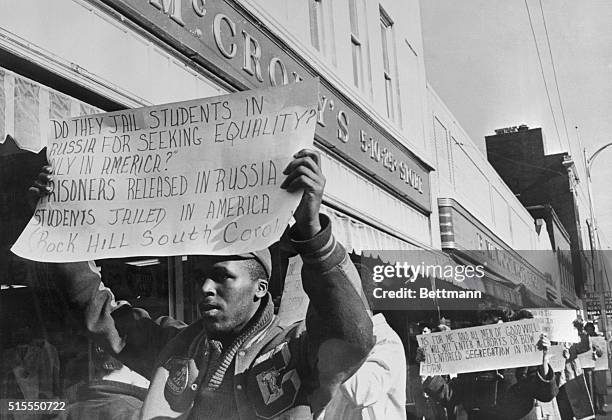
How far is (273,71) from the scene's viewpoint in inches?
131

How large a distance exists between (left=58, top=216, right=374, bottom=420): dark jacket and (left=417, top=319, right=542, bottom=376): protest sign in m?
0.52

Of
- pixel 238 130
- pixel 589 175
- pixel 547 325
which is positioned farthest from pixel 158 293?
pixel 589 175

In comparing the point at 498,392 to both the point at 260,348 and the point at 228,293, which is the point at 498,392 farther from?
the point at 228,293

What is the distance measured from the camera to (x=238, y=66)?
323 cm

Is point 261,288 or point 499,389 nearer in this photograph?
point 261,288

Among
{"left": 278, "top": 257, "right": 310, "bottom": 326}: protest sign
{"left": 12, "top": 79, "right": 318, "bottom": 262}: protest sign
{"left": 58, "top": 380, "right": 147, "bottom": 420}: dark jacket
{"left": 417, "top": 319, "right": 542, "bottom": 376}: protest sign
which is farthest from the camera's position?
{"left": 417, "top": 319, "right": 542, "bottom": 376}: protest sign

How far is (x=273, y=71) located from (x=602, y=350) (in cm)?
179

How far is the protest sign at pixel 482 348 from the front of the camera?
2988 mm

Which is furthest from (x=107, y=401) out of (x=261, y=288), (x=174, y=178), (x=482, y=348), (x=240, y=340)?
(x=482, y=348)

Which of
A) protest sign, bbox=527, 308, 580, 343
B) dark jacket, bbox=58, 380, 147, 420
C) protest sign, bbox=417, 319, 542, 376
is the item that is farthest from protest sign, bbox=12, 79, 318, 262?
protest sign, bbox=527, 308, 580, 343

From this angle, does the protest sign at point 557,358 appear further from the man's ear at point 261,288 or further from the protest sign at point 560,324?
the man's ear at point 261,288

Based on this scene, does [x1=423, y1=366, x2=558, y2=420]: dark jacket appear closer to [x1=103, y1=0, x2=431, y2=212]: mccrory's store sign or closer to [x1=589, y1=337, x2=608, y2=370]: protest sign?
[x1=589, y1=337, x2=608, y2=370]: protest sign

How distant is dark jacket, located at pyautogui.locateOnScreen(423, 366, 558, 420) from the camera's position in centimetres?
305

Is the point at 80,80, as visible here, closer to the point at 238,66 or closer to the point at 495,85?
the point at 238,66
